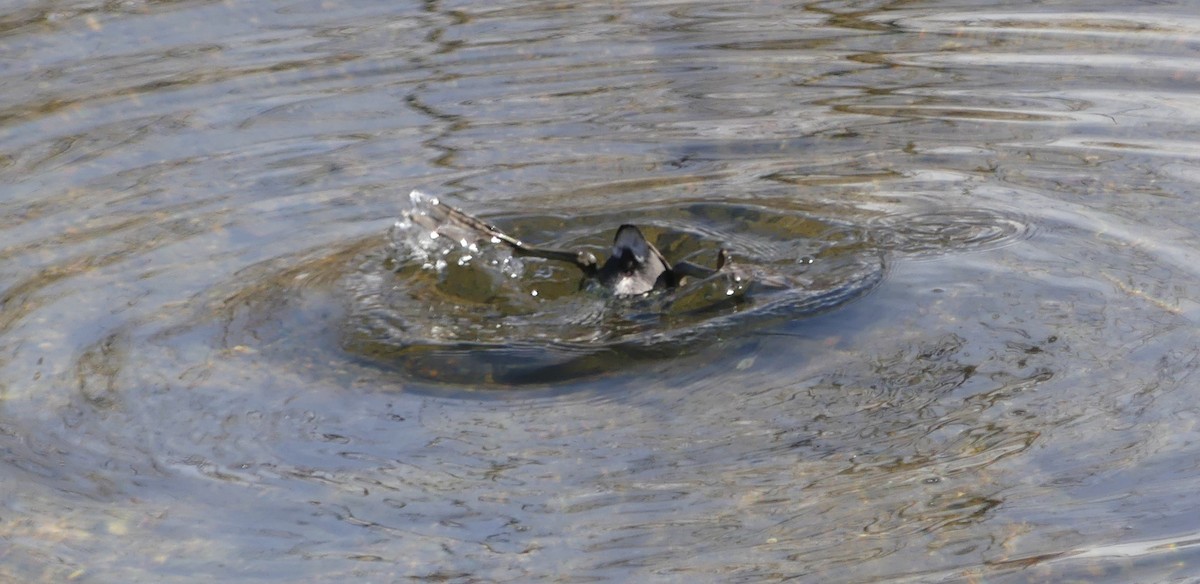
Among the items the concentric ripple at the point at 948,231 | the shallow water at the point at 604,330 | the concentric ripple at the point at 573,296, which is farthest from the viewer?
the concentric ripple at the point at 948,231

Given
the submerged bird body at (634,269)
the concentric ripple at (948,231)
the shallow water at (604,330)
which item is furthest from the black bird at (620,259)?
the concentric ripple at (948,231)

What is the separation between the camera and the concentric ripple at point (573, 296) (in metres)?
5.33

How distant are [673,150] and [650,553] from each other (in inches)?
135

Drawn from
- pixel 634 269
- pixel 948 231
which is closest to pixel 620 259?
pixel 634 269

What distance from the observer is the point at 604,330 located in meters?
5.51

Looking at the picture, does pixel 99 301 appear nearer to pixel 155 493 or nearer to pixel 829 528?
pixel 155 493

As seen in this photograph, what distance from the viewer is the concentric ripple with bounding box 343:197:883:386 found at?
533cm

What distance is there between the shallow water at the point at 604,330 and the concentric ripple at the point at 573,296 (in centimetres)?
4

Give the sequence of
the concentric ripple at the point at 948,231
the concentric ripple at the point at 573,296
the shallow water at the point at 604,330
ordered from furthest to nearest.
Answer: the concentric ripple at the point at 948,231 → the concentric ripple at the point at 573,296 → the shallow water at the point at 604,330

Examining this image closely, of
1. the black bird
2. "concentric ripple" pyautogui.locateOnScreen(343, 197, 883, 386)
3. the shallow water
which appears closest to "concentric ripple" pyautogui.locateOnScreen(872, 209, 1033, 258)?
the shallow water

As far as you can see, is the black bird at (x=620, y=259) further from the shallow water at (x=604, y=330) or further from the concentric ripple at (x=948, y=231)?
the concentric ripple at (x=948, y=231)

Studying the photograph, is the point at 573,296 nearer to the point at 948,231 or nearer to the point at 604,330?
the point at 604,330

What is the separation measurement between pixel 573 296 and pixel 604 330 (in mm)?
438

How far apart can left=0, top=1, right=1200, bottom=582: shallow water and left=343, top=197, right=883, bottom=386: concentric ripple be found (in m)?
0.04
